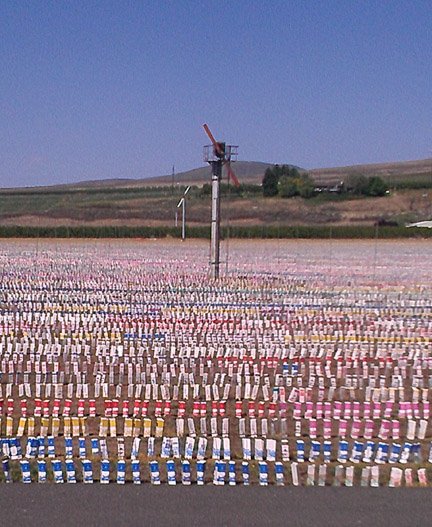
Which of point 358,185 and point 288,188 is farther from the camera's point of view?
point 358,185

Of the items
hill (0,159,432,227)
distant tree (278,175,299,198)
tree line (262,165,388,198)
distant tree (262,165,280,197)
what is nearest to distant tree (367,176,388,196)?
tree line (262,165,388,198)

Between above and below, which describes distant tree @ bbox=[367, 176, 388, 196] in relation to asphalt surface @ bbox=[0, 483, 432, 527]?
above

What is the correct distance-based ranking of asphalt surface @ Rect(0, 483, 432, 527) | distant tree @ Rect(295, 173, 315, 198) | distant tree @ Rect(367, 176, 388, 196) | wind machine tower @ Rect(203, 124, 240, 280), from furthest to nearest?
1. distant tree @ Rect(367, 176, 388, 196)
2. distant tree @ Rect(295, 173, 315, 198)
3. wind machine tower @ Rect(203, 124, 240, 280)
4. asphalt surface @ Rect(0, 483, 432, 527)

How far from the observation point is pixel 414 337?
732 inches

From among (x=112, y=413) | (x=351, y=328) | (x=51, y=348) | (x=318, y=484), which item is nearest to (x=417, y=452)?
(x=318, y=484)

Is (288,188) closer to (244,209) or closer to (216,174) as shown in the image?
(244,209)

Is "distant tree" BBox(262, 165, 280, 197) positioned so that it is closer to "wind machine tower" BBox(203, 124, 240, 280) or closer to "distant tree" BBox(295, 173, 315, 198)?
"distant tree" BBox(295, 173, 315, 198)

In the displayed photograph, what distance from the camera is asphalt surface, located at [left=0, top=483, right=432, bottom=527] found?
7453 millimetres

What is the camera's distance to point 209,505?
7.85 meters

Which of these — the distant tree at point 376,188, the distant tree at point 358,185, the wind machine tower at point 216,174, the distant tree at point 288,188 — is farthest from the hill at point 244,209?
the wind machine tower at point 216,174

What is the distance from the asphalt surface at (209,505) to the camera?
Answer: 7.45 metres

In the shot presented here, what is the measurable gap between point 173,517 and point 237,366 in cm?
732

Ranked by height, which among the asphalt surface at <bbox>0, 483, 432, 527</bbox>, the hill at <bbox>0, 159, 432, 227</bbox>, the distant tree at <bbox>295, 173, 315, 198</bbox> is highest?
the distant tree at <bbox>295, 173, 315, 198</bbox>

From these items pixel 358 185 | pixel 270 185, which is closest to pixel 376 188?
pixel 358 185
